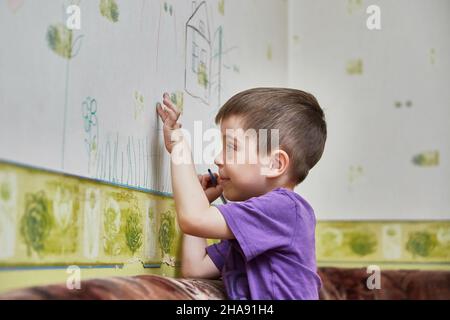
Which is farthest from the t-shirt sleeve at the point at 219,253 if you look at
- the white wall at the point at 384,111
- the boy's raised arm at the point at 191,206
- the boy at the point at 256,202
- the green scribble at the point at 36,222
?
the white wall at the point at 384,111

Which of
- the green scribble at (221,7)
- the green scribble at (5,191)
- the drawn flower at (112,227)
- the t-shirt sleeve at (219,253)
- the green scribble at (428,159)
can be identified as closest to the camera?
the green scribble at (5,191)

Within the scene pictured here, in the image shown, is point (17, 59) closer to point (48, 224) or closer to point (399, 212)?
point (48, 224)

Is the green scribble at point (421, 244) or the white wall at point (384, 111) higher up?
the white wall at point (384, 111)

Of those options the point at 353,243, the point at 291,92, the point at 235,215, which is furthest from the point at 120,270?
the point at 353,243

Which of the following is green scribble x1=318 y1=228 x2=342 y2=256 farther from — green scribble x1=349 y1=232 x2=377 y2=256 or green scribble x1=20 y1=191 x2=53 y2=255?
green scribble x1=20 y1=191 x2=53 y2=255

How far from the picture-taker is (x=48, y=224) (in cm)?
92

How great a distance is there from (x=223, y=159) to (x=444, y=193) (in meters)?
1.25

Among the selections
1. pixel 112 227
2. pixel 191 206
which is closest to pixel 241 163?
pixel 191 206

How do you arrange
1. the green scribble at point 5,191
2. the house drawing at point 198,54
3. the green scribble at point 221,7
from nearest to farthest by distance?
the green scribble at point 5,191 < the house drawing at point 198,54 < the green scribble at point 221,7

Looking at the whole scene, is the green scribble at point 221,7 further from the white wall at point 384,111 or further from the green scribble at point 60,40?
the green scribble at point 60,40

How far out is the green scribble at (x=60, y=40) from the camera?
94 cm

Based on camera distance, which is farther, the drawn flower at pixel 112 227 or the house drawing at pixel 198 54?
the house drawing at pixel 198 54

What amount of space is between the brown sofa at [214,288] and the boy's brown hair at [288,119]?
0.29m
